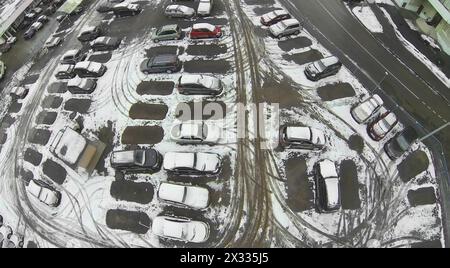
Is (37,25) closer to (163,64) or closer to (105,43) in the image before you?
(105,43)

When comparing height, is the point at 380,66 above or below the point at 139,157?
above

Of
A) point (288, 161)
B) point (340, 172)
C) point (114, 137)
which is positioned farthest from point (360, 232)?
point (114, 137)

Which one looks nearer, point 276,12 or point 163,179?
point 163,179

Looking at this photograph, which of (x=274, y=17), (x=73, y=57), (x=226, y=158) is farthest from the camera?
(x=73, y=57)

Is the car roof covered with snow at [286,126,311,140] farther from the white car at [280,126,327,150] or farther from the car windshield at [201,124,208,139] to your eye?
the car windshield at [201,124,208,139]

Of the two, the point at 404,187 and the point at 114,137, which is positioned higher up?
the point at 404,187

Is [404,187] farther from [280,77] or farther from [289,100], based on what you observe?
[280,77]

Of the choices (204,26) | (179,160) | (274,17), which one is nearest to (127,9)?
(204,26)
